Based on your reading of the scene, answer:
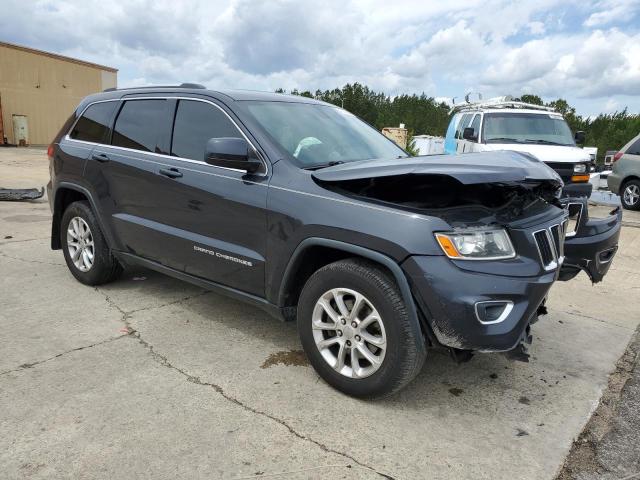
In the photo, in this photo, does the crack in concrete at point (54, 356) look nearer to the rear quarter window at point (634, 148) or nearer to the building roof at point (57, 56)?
the rear quarter window at point (634, 148)

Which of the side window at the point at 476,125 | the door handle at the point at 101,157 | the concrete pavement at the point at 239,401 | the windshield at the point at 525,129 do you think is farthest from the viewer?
the side window at the point at 476,125

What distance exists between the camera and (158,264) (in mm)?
4172

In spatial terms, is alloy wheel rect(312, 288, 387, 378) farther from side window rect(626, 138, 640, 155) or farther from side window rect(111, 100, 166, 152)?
side window rect(626, 138, 640, 155)

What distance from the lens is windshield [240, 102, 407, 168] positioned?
11.5 ft

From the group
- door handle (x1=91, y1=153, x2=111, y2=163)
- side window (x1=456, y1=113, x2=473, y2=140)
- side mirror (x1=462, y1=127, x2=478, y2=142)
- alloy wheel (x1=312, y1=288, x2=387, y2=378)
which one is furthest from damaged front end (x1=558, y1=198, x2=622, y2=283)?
side window (x1=456, y1=113, x2=473, y2=140)

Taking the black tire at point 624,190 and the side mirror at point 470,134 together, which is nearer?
the side mirror at point 470,134

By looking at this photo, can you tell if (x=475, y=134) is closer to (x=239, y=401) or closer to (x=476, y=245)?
(x=476, y=245)

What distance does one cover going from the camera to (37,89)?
31.1 meters

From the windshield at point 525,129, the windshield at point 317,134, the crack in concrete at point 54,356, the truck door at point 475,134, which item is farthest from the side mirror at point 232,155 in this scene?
the windshield at point 525,129

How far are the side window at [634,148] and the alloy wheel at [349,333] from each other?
1129 centimetres

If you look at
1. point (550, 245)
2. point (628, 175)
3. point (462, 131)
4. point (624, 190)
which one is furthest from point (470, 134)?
point (550, 245)

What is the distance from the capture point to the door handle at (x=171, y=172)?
3.81 meters

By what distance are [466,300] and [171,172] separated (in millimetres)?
2323

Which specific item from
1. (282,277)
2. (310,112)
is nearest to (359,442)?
(282,277)
